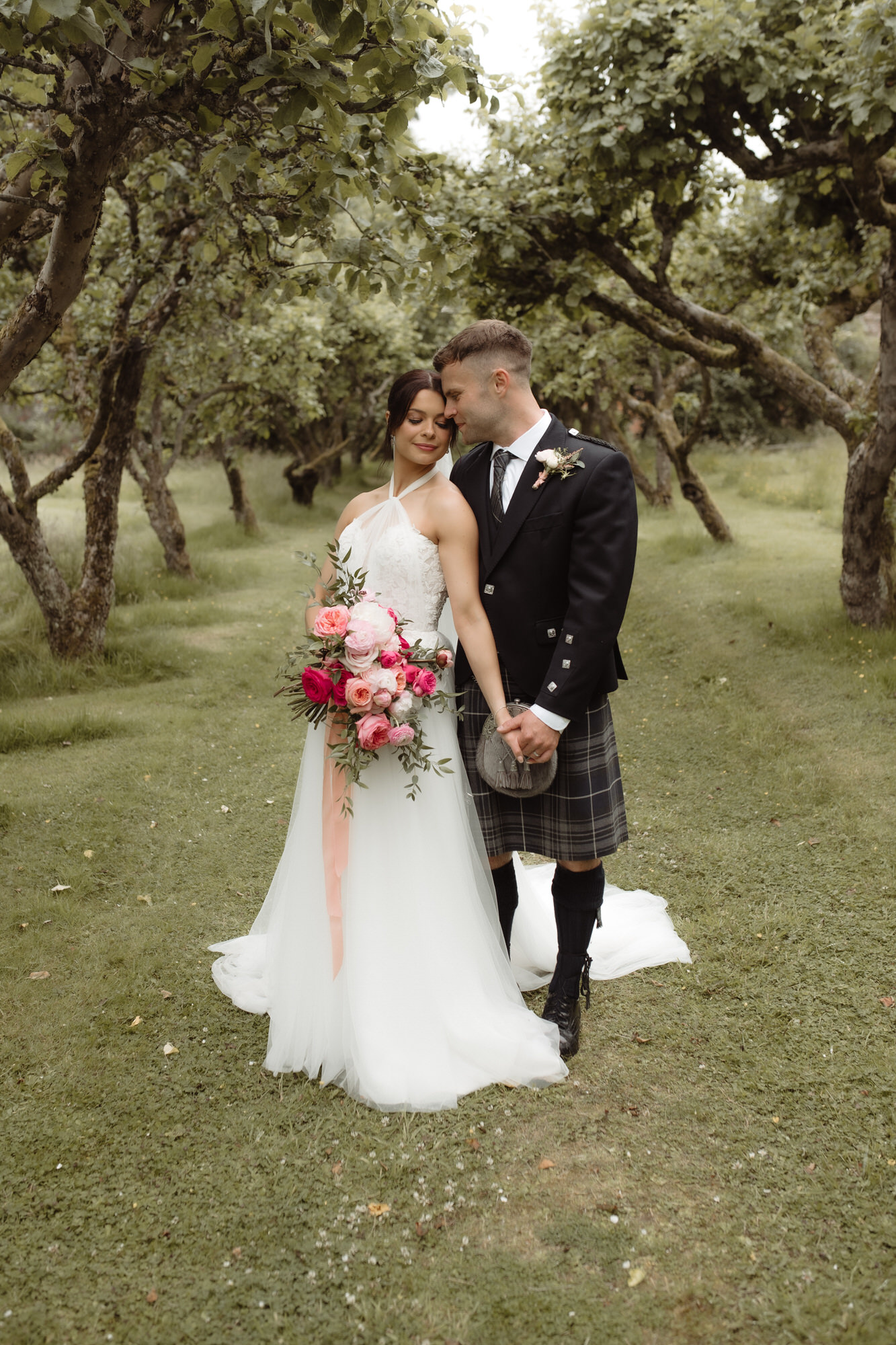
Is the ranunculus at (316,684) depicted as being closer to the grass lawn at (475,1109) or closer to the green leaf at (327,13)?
the grass lawn at (475,1109)

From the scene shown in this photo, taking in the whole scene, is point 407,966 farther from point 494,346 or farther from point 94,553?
point 94,553

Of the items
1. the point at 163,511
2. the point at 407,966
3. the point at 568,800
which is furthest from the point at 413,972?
the point at 163,511

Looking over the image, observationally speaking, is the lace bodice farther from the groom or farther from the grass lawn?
the grass lawn

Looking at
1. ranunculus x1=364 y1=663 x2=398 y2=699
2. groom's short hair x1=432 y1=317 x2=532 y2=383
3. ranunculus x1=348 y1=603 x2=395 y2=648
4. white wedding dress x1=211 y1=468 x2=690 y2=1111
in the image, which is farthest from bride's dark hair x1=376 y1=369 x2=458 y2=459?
ranunculus x1=364 y1=663 x2=398 y2=699

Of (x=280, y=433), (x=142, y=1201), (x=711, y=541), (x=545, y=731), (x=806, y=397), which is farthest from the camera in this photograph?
(x=280, y=433)

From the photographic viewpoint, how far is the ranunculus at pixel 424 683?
322 centimetres

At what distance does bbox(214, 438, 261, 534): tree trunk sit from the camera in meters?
17.1

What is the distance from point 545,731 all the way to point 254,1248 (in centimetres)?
176

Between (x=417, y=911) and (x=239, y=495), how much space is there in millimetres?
15451

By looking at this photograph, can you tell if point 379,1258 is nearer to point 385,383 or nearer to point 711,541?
point 711,541

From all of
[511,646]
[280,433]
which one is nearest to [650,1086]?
[511,646]

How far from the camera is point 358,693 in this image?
3.12 metres

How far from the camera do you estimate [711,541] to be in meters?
13.4

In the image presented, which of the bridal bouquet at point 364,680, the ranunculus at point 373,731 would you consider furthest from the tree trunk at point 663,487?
the ranunculus at point 373,731
